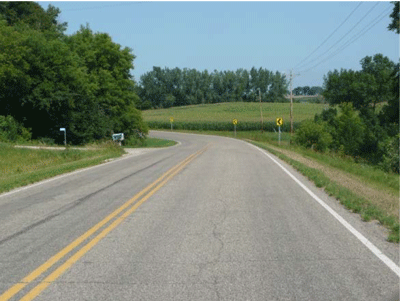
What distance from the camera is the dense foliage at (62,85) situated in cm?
4619

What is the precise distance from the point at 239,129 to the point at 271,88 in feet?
329

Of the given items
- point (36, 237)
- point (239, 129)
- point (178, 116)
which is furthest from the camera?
point (178, 116)

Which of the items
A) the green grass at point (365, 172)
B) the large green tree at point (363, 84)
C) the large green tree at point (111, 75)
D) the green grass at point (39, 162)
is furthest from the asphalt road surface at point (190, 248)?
the large green tree at point (363, 84)

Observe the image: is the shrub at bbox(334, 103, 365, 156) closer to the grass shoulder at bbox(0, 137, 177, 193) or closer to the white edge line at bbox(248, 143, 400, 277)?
the grass shoulder at bbox(0, 137, 177, 193)

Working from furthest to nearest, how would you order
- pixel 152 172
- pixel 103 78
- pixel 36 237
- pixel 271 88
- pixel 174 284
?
pixel 271 88, pixel 103 78, pixel 152 172, pixel 36 237, pixel 174 284

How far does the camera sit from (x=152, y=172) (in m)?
18.9

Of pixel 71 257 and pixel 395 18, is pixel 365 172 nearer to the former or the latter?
pixel 395 18

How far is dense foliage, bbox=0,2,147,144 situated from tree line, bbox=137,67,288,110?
116708 mm

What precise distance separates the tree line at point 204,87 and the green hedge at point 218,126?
6324 centimetres

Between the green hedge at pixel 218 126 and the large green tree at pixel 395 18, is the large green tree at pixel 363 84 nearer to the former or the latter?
the green hedge at pixel 218 126

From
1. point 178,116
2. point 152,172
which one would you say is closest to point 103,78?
point 152,172

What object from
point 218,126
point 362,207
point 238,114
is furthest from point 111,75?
point 238,114

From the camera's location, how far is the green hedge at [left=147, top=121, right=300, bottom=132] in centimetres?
9931

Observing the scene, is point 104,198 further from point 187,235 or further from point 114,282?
point 114,282
